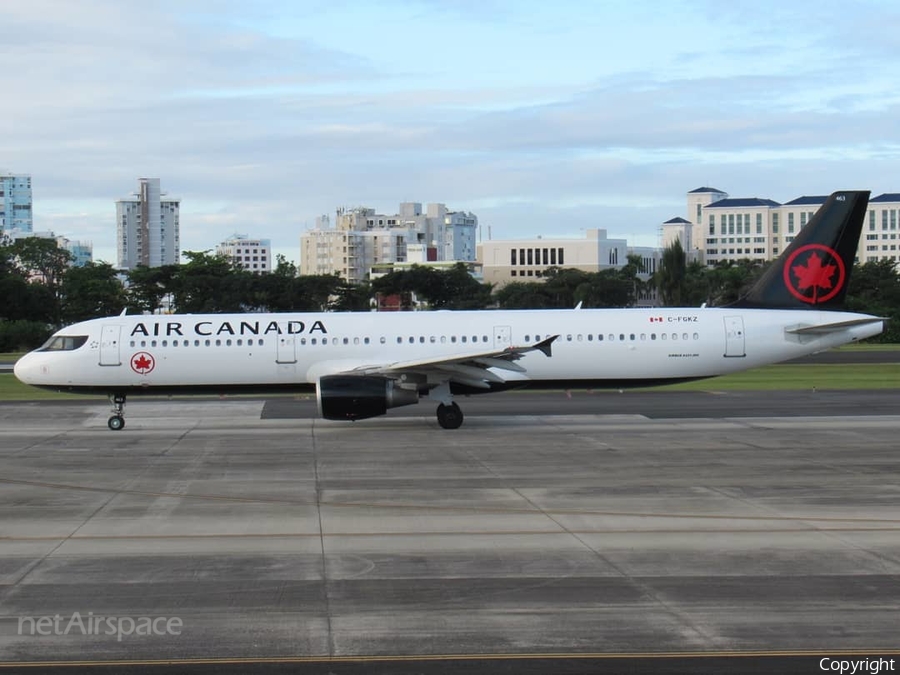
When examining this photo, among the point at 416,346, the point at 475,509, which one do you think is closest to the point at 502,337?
the point at 416,346

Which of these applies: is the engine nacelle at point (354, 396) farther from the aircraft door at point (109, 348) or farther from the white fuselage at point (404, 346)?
the aircraft door at point (109, 348)

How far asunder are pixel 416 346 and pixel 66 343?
10.0 metres

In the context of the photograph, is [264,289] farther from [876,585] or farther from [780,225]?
[780,225]

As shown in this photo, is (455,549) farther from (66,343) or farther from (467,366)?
(66,343)

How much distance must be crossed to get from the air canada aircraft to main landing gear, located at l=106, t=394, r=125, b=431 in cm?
4

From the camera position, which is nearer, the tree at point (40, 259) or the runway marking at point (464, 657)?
the runway marking at point (464, 657)

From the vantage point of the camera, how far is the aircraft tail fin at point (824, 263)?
99.7ft

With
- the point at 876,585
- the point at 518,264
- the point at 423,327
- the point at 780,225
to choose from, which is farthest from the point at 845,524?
the point at 780,225

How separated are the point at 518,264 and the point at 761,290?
122m

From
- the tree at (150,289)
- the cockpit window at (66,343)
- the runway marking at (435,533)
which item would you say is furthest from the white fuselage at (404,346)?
the tree at (150,289)

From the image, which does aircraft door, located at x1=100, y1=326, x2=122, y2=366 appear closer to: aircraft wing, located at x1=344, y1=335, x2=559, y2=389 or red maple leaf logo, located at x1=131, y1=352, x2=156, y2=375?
red maple leaf logo, located at x1=131, y1=352, x2=156, y2=375

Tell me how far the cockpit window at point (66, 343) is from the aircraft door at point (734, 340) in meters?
18.4

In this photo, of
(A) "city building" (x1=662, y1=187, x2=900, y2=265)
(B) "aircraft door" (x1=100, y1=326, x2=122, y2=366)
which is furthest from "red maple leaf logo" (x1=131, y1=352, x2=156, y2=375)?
(A) "city building" (x1=662, y1=187, x2=900, y2=265)

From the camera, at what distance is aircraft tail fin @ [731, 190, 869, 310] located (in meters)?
30.4
